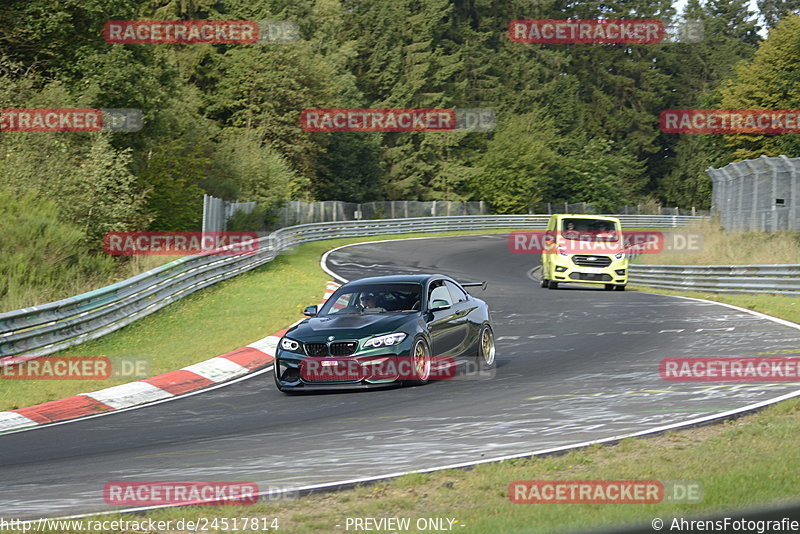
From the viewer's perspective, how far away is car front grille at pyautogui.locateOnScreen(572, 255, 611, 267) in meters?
27.7

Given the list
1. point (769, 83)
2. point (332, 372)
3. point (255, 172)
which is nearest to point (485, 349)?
point (332, 372)

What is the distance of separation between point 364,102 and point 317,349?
247 ft

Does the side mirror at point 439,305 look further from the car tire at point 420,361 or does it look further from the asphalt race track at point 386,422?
the asphalt race track at point 386,422

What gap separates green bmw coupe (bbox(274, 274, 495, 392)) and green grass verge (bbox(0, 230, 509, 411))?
320 centimetres

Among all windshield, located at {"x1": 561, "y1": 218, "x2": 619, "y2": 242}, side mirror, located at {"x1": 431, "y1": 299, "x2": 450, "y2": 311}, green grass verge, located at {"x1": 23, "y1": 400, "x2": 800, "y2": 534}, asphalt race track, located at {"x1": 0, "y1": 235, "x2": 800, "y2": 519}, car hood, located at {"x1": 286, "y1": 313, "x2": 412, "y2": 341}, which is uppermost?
windshield, located at {"x1": 561, "y1": 218, "x2": 619, "y2": 242}

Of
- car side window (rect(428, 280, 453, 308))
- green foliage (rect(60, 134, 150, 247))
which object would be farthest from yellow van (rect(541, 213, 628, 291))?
car side window (rect(428, 280, 453, 308))

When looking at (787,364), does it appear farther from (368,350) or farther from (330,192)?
(330,192)

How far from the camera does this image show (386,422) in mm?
9805

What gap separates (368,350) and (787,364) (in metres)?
5.15

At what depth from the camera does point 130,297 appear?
63.2ft

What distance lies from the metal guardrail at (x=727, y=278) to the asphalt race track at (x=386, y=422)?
704cm

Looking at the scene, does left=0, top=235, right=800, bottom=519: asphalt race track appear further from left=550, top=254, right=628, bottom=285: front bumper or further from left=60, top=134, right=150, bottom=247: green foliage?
left=60, top=134, right=150, bottom=247: green foliage

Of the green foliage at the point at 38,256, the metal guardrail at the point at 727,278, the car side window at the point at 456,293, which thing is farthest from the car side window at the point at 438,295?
the metal guardrail at the point at 727,278

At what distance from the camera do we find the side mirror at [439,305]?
522 inches
